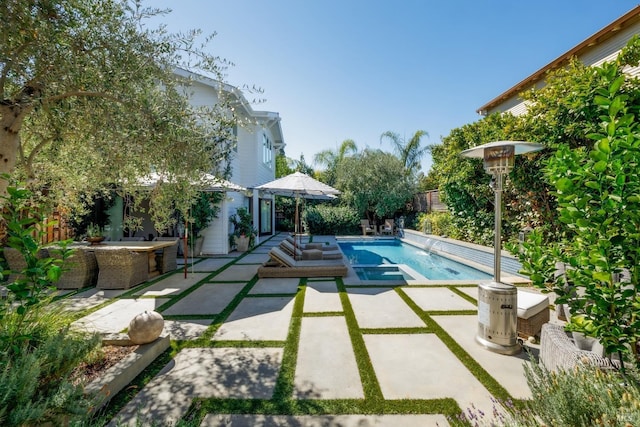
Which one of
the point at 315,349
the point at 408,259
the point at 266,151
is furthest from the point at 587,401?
the point at 266,151

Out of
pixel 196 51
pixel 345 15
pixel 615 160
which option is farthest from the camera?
pixel 345 15

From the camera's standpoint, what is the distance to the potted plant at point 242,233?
42.0 ft

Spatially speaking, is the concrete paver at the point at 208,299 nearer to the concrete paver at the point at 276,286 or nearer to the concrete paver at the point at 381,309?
the concrete paver at the point at 276,286

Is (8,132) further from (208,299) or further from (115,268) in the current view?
(115,268)

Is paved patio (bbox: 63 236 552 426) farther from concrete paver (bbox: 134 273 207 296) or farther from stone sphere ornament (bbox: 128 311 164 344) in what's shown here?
stone sphere ornament (bbox: 128 311 164 344)

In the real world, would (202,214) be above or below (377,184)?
below

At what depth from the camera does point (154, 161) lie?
3846 millimetres

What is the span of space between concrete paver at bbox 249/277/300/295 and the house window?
425 inches

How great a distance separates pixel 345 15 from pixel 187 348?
1102 centimetres

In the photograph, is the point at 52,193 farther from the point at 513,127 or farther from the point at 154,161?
the point at 513,127

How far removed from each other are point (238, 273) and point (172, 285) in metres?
1.85

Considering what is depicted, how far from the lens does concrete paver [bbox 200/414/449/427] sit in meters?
2.54

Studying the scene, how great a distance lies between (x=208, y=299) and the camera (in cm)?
612

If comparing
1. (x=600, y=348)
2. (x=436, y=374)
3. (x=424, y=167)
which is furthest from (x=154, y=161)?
(x=424, y=167)
